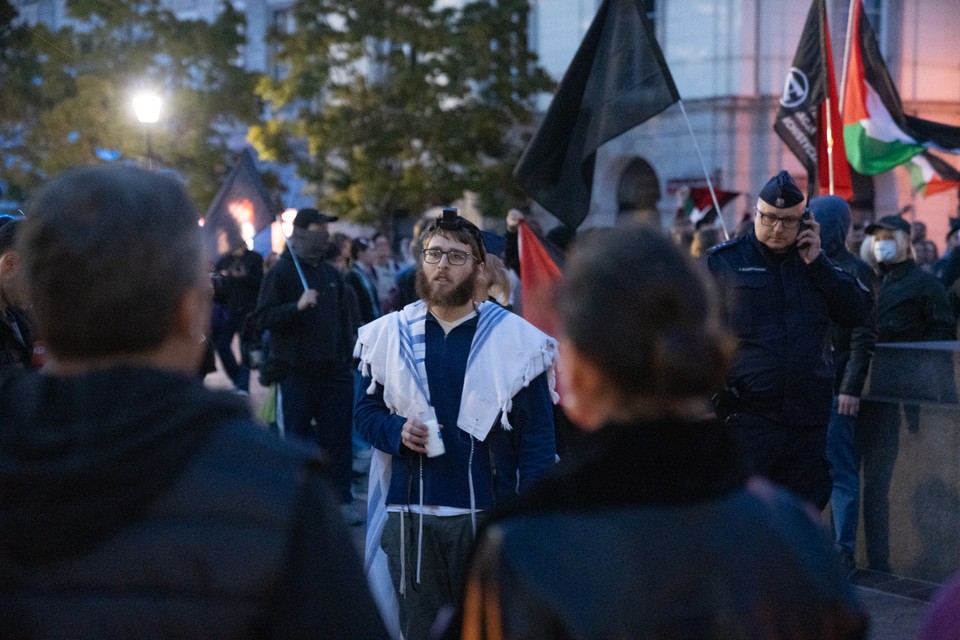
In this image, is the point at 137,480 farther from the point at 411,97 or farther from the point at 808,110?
the point at 411,97

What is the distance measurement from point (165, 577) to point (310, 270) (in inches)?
312

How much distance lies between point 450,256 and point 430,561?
1.17m

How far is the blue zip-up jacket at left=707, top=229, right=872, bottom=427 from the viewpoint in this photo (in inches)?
228

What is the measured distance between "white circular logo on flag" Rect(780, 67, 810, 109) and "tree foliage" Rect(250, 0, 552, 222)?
16175 millimetres

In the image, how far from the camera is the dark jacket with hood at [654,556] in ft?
6.15

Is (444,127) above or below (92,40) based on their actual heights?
below

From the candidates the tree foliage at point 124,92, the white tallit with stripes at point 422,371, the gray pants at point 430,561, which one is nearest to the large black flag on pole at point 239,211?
the white tallit with stripes at point 422,371

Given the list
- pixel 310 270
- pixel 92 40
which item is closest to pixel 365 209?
pixel 92 40

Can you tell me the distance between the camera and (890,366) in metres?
7.22

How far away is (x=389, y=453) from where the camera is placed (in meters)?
4.64

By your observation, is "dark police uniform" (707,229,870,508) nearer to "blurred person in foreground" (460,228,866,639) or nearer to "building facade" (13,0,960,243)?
"blurred person in foreground" (460,228,866,639)

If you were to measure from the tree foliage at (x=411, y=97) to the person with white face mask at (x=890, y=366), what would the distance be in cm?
1840

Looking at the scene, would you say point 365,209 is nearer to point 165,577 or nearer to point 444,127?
point 444,127

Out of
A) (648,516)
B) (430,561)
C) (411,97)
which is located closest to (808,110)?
(430,561)
